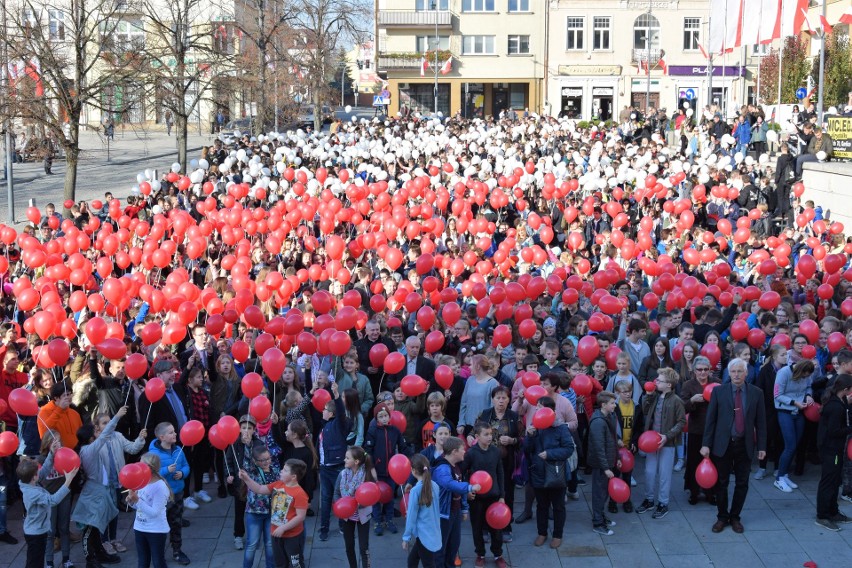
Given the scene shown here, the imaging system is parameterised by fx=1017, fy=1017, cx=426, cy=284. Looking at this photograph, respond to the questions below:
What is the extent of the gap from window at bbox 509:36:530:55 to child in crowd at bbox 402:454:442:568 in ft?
172

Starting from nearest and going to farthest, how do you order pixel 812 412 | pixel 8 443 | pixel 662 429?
pixel 8 443 < pixel 662 429 < pixel 812 412

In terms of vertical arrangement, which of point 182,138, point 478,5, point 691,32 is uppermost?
point 478,5

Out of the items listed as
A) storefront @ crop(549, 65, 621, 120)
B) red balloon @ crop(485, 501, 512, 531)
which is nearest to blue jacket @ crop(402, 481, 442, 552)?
red balloon @ crop(485, 501, 512, 531)

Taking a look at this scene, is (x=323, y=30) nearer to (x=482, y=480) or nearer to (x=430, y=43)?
(x=430, y=43)

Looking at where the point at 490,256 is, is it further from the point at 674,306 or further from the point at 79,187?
the point at 79,187

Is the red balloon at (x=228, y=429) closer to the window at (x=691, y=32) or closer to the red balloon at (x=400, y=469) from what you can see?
the red balloon at (x=400, y=469)

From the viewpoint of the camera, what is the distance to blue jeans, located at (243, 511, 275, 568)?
8.11 m

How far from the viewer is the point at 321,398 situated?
9.55 m

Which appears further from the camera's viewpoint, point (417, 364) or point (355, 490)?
point (417, 364)

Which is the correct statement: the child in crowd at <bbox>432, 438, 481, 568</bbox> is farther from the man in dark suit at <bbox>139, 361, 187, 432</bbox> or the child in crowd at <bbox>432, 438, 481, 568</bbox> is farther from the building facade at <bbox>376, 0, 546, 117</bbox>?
the building facade at <bbox>376, 0, 546, 117</bbox>

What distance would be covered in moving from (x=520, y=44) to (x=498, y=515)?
171 feet

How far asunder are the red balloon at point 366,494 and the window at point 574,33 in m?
51.4

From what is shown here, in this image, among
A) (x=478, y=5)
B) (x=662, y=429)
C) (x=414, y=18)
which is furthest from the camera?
(x=478, y=5)

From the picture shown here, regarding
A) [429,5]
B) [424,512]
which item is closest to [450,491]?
[424,512]
